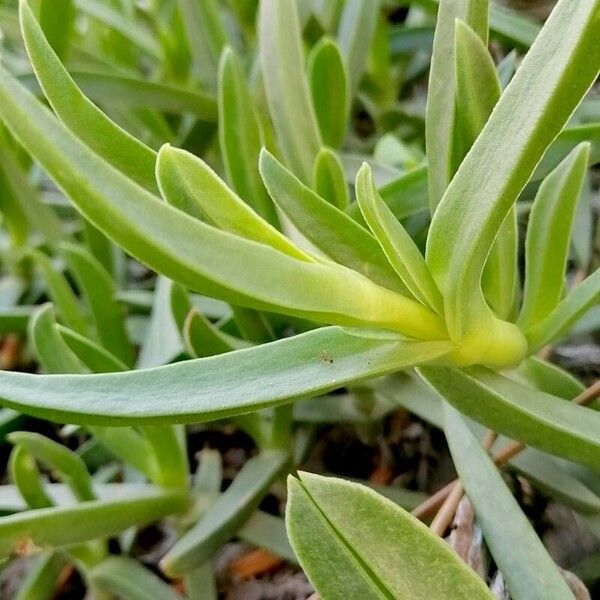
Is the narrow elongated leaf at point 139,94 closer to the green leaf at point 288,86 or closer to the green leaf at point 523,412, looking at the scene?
the green leaf at point 288,86

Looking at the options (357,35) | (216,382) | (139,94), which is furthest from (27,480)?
(357,35)

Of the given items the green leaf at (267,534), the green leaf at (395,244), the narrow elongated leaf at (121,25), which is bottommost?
the green leaf at (267,534)

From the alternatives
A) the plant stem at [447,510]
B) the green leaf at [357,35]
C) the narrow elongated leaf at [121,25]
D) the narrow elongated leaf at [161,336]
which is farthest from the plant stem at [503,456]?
the narrow elongated leaf at [121,25]

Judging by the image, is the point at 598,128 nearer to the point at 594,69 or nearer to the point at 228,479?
the point at 594,69

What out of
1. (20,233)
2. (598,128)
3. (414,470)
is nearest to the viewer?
(598,128)

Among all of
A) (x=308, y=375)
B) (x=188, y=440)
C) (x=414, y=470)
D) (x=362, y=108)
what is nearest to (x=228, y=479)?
(x=188, y=440)
